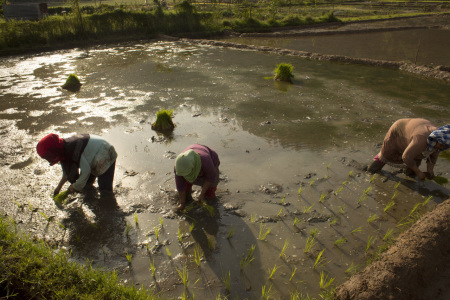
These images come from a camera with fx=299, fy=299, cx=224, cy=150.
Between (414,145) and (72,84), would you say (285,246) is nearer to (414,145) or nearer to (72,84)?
(414,145)

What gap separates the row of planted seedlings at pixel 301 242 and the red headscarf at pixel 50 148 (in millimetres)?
1194

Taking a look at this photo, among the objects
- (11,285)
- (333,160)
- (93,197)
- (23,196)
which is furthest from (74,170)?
(333,160)

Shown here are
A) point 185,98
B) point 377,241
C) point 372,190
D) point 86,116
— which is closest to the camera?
point 377,241

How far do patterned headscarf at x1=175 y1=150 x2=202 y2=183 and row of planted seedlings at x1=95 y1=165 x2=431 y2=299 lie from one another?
0.59 m

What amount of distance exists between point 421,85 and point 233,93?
227 inches

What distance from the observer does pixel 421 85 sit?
9086 millimetres

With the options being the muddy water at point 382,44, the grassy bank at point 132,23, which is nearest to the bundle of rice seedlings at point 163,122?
the muddy water at point 382,44

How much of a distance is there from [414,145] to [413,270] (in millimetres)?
1767

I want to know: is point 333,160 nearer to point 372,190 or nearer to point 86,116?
point 372,190

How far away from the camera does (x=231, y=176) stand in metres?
4.65

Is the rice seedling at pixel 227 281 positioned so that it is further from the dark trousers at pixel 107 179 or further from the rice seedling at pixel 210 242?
the dark trousers at pixel 107 179

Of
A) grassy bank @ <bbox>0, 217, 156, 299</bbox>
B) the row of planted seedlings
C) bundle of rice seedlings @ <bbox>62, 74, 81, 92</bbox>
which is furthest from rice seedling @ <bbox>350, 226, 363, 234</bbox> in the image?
bundle of rice seedlings @ <bbox>62, 74, 81, 92</bbox>

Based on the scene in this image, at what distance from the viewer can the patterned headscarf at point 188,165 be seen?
3.26m

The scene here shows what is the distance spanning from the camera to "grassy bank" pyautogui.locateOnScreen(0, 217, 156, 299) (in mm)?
2484
